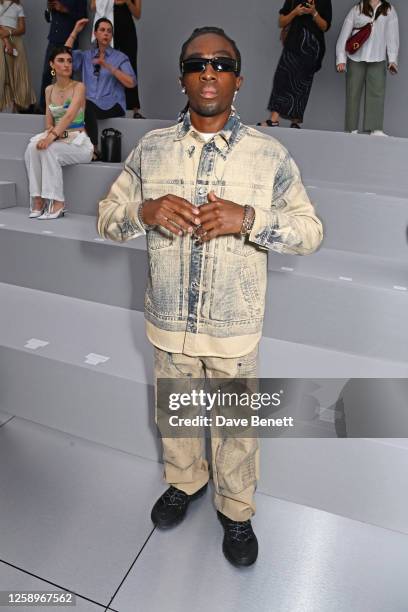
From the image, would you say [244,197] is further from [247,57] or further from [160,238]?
[247,57]

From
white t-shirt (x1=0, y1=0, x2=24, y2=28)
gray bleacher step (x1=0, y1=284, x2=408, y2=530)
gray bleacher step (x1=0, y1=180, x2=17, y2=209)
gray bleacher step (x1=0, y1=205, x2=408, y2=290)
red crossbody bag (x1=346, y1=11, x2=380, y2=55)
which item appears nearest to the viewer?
gray bleacher step (x1=0, y1=284, x2=408, y2=530)

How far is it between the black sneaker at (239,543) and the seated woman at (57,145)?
2.08 meters

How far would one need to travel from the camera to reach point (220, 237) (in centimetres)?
116

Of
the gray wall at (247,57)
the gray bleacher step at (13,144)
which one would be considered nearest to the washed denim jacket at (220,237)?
the gray bleacher step at (13,144)

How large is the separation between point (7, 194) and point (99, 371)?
1.89 meters

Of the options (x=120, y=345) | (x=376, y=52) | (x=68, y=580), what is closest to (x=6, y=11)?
(x=376, y=52)

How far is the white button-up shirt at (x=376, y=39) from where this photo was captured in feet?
11.3

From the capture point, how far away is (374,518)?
1.51m

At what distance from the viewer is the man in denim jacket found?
1048 millimetres

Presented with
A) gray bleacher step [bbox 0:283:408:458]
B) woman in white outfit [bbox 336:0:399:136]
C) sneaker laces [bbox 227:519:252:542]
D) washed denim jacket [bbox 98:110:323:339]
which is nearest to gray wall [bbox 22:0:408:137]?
woman in white outfit [bbox 336:0:399:136]

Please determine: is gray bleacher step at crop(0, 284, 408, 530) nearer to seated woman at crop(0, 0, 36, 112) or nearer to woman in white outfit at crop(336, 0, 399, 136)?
woman in white outfit at crop(336, 0, 399, 136)

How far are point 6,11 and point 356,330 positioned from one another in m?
4.36

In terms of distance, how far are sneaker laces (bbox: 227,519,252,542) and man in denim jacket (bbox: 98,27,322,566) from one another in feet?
0.16

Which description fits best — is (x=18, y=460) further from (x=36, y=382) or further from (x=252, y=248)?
(x=252, y=248)
